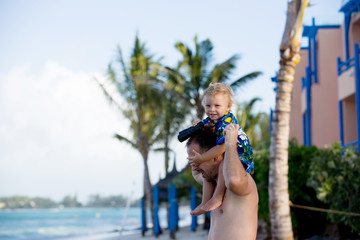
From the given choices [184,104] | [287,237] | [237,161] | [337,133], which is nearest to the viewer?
[237,161]

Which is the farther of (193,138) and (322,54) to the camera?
(322,54)

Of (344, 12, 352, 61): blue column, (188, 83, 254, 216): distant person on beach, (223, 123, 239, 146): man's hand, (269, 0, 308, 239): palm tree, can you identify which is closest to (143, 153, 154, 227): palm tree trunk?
(344, 12, 352, 61): blue column

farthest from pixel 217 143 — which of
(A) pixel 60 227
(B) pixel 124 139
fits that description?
(A) pixel 60 227

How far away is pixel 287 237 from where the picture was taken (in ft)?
31.4

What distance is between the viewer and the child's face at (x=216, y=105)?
3.00 m

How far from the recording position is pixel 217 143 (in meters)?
2.96

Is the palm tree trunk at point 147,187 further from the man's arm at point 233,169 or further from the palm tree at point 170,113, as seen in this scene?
the man's arm at point 233,169

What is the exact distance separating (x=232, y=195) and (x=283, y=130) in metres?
7.32

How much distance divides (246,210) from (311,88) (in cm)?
1866

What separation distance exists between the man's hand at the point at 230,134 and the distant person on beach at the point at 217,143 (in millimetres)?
151

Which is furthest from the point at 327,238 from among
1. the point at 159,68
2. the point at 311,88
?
the point at 159,68

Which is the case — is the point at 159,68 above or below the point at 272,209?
above

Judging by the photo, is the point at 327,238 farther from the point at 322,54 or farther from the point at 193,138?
the point at 193,138

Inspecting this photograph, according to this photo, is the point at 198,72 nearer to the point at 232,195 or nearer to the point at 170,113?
the point at 170,113
